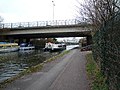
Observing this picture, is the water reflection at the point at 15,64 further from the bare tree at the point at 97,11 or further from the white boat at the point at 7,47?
the white boat at the point at 7,47

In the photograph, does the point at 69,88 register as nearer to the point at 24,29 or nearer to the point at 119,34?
the point at 119,34

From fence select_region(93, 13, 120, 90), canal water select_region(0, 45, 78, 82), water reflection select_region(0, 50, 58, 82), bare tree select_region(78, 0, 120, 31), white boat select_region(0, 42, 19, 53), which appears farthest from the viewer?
white boat select_region(0, 42, 19, 53)

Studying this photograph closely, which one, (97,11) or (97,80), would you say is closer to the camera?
(97,80)

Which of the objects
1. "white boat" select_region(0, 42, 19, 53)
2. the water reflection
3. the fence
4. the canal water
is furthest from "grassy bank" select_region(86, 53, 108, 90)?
"white boat" select_region(0, 42, 19, 53)

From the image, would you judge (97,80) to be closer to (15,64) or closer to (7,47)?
(15,64)

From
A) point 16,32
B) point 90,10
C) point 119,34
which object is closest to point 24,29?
point 16,32

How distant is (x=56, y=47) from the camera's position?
69.6 m

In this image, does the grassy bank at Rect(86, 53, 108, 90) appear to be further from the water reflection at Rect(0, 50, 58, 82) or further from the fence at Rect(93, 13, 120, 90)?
the water reflection at Rect(0, 50, 58, 82)

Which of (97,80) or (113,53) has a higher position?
(113,53)

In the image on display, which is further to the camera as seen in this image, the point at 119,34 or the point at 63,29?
the point at 63,29

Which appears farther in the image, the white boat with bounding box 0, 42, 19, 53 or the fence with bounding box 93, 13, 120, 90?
the white boat with bounding box 0, 42, 19, 53

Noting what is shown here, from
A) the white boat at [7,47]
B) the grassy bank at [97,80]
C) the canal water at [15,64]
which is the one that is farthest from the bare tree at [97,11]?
the white boat at [7,47]

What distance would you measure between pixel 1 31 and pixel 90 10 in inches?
1895

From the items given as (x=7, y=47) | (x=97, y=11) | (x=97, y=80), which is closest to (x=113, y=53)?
(x=97, y=80)
